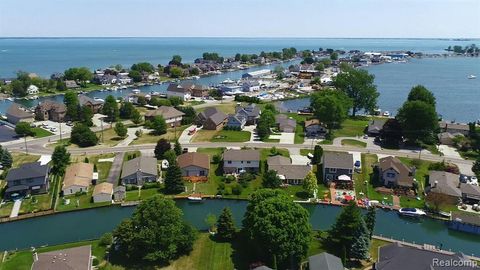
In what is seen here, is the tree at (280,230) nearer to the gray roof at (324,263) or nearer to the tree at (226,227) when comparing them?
the gray roof at (324,263)

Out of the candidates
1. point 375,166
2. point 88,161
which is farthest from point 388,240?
point 88,161

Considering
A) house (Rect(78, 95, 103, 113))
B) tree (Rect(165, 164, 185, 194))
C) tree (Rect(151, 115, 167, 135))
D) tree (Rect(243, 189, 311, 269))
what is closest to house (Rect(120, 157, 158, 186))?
tree (Rect(165, 164, 185, 194))

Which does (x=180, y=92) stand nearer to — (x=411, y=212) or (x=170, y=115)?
(x=170, y=115)

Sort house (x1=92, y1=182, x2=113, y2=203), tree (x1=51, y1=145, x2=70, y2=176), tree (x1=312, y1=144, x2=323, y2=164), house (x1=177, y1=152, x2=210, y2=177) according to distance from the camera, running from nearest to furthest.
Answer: house (x1=92, y1=182, x2=113, y2=203), tree (x1=51, y1=145, x2=70, y2=176), house (x1=177, y1=152, x2=210, y2=177), tree (x1=312, y1=144, x2=323, y2=164)

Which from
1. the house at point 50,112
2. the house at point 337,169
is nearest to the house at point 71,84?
the house at point 50,112

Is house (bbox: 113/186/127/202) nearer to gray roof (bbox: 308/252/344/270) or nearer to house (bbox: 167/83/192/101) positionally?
gray roof (bbox: 308/252/344/270)

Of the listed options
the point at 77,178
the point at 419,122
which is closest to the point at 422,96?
the point at 419,122
